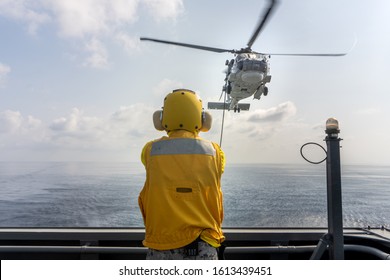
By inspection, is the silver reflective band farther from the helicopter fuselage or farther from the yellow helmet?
the helicopter fuselage

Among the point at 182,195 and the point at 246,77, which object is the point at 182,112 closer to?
the point at 182,195

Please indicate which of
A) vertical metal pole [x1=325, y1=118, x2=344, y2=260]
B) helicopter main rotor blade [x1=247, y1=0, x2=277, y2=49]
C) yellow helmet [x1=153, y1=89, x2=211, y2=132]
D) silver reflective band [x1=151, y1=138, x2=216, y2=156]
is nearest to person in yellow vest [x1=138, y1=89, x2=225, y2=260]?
silver reflective band [x1=151, y1=138, x2=216, y2=156]

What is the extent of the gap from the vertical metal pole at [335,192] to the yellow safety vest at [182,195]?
1217 mm

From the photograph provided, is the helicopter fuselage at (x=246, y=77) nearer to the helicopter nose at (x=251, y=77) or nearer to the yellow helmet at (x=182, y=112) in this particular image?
the helicopter nose at (x=251, y=77)

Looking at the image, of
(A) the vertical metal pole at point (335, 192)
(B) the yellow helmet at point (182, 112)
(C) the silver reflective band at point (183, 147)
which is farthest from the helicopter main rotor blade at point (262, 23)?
(C) the silver reflective band at point (183, 147)

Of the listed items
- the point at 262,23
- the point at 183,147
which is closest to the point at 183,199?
the point at 183,147

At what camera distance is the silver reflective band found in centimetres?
227

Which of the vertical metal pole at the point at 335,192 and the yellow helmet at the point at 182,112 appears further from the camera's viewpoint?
the vertical metal pole at the point at 335,192

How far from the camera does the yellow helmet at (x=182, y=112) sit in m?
2.42

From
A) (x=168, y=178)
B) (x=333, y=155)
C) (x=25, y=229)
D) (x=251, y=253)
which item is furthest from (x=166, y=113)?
(x=25, y=229)

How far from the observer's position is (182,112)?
2.42 metres

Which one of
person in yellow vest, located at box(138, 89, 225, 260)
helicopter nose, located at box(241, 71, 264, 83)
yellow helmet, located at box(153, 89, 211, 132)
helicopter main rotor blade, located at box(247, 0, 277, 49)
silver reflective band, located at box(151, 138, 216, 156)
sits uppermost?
helicopter main rotor blade, located at box(247, 0, 277, 49)

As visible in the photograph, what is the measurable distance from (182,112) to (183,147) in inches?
12.1

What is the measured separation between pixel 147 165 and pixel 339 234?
1.89 m
